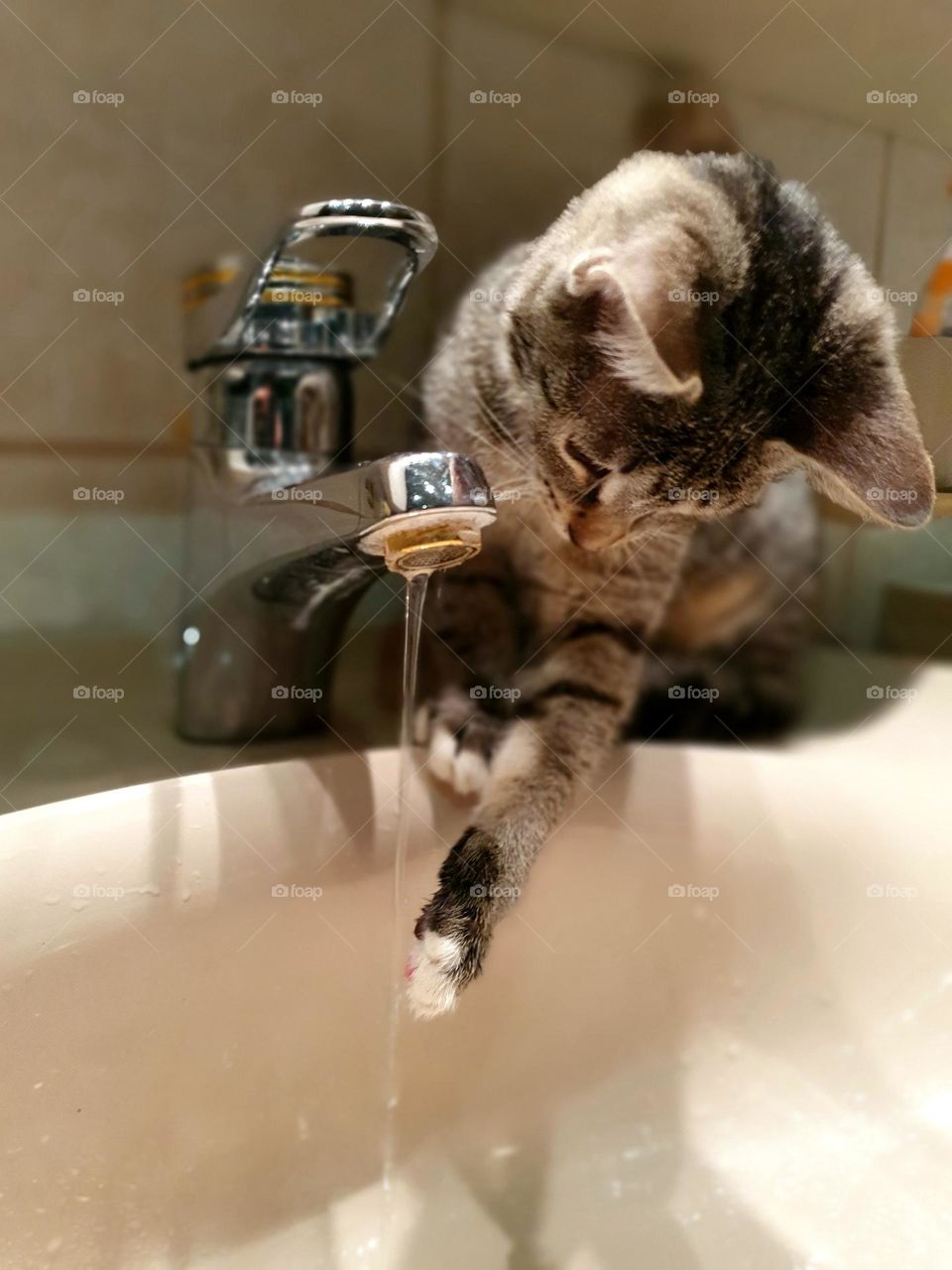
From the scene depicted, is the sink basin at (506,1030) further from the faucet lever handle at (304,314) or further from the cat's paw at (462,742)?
the faucet lever handle at (304,314)

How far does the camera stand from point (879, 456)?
0.60 m

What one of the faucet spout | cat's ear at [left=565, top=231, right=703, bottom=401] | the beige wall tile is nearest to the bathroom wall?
the beige wall tile

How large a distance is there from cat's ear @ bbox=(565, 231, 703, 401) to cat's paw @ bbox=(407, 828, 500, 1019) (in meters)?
0.37

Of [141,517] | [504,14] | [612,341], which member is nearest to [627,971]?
[612,341]

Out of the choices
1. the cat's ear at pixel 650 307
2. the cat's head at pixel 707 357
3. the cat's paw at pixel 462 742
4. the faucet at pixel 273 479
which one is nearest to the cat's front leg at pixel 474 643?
the cat's paw at pixel 462 742

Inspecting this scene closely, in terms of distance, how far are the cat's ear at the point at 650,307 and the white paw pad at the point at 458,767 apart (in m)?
0.34

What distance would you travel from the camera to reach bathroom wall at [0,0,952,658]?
766mm

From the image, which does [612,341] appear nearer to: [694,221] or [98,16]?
[694,221]

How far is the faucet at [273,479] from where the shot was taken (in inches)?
25.4

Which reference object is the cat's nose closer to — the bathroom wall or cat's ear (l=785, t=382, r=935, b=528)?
cat's ear (l=785, t=382, r=935, b=528)

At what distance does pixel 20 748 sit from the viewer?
2.47ft

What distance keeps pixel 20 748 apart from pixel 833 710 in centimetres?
87

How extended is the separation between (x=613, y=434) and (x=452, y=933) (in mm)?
381

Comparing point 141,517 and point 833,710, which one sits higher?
point 141,517
